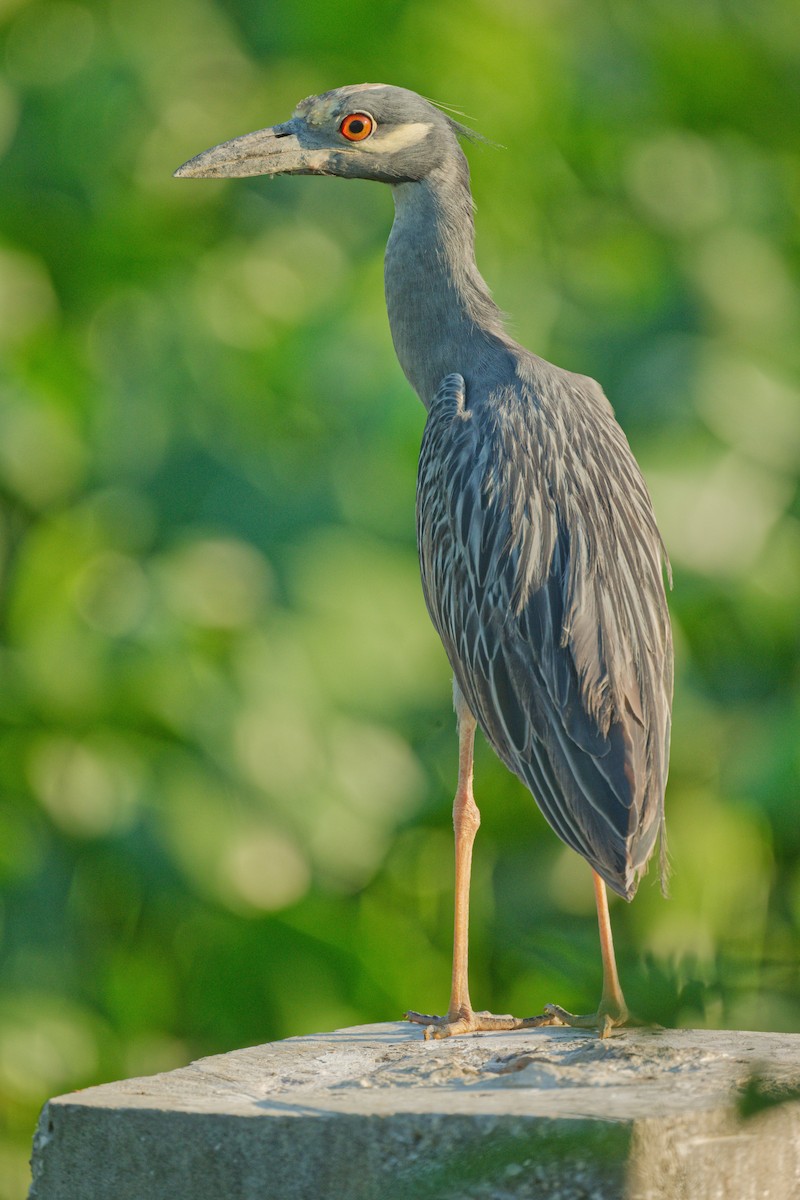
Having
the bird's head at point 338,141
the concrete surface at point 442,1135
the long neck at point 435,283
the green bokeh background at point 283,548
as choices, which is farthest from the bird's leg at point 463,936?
the green bokeh background at point 283,548

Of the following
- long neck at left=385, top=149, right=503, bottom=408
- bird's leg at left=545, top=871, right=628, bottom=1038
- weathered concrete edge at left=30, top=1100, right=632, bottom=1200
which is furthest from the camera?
long neck at left=385, top=149, right=503, bottom=408

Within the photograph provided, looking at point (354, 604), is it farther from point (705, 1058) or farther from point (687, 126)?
point (705, 1058)

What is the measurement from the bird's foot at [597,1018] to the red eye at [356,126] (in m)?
2.00

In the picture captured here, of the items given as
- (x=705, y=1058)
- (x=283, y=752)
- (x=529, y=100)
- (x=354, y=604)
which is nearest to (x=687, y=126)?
(x=529, y=100)

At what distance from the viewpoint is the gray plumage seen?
2.59 m

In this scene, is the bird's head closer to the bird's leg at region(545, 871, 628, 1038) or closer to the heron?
the heron

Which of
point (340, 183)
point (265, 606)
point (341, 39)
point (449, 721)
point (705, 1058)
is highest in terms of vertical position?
point (341, 39)

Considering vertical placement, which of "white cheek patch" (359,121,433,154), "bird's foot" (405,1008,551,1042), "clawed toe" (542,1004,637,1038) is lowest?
"bird's foot" (405,1008,551,1042)

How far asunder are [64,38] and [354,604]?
304 centimetres

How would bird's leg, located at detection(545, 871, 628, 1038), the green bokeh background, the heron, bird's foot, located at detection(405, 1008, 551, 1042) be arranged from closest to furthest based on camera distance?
bird's leg, located at detection(545, 871, 628, 1038) → the heron → bird's foot, located at detection(405, 1008, 551, 1042) → the green bokeh background

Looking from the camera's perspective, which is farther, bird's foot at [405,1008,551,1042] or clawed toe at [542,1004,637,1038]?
bird's foot at [405,1008,551,1042]

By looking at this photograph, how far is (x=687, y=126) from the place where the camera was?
674 centimetres

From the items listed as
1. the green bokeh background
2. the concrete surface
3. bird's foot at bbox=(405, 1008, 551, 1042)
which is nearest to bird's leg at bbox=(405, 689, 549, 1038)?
bird's foot at bbox=(405, 1008, 551, 1042)

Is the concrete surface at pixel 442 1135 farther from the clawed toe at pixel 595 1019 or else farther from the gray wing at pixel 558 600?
Result: the gray wing at pixel 558 600
